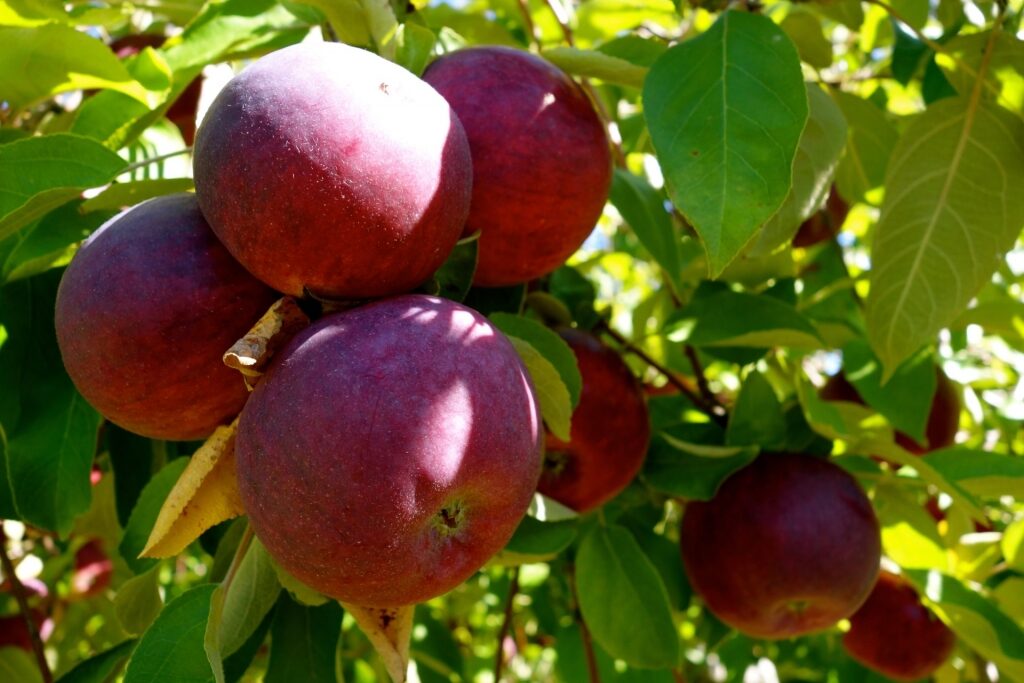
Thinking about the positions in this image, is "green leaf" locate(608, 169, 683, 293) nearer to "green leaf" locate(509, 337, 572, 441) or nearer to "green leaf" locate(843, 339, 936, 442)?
"green leaf" locate(509, 337, 572, 441)

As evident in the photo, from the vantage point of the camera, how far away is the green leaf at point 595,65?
4.22 ft

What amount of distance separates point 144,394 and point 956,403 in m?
1.99

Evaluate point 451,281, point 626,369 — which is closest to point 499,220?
point 451,281

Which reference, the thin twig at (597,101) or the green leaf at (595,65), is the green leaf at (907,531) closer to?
the thin twig at (597,101)

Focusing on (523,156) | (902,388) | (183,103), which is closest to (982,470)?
(902,388)

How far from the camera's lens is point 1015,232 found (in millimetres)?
1438

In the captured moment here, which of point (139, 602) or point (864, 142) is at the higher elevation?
point (864, 142)

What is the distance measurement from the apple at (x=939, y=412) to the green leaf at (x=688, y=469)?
2.62ft

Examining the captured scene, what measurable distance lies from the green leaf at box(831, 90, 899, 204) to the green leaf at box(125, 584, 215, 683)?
4.91ft

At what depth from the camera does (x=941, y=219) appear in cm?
149

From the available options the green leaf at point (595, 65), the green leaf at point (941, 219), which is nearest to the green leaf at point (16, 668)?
the green leaf at point (595, 65)

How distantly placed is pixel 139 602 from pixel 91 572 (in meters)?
1.61

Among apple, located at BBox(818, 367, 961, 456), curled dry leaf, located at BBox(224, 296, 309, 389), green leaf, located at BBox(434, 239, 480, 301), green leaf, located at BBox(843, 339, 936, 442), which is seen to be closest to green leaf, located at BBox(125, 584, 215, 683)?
curled dry leaf, located at BBox(224, 296, 309, 389)

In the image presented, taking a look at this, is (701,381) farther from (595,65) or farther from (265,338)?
(265,338)
